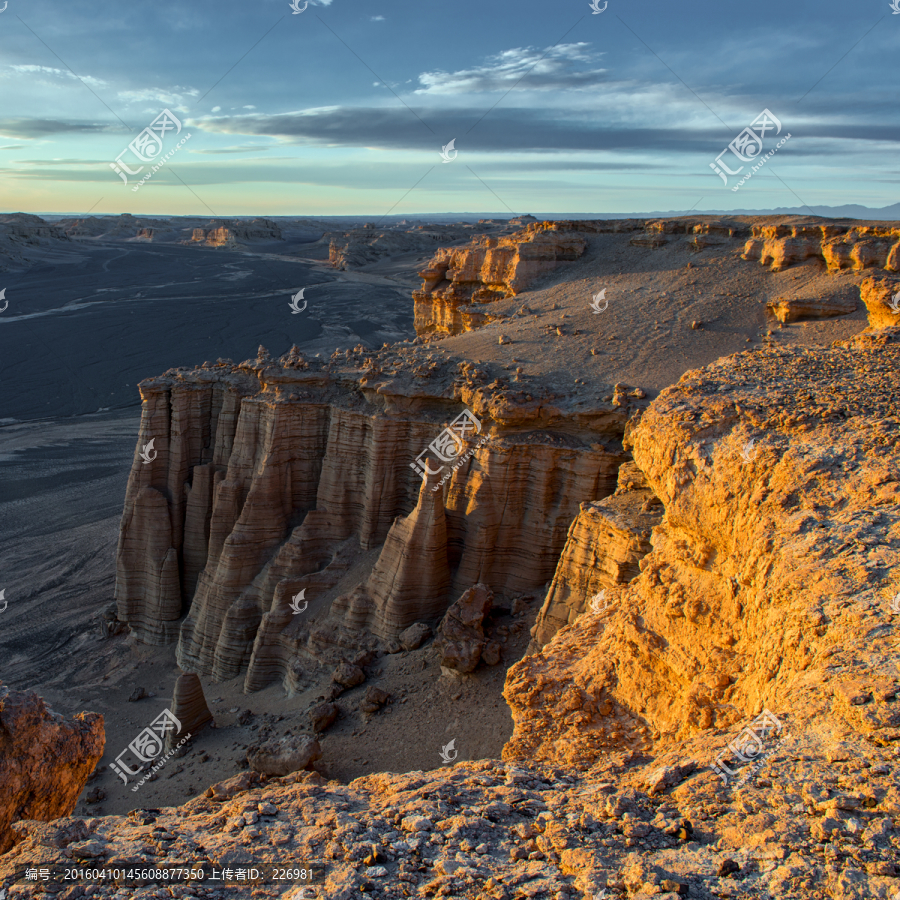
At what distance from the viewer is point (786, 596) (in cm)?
625

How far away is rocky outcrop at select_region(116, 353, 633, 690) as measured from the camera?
15062 mm

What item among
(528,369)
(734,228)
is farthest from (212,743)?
(734,228)

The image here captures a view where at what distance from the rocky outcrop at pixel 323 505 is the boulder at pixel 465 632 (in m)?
1.37

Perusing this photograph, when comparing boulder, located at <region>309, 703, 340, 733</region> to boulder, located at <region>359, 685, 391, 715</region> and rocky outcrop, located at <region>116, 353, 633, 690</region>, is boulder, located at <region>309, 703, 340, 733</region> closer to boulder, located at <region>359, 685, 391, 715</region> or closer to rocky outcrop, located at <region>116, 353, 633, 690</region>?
boulder, located at <region>359, 685, 391, 715</region>

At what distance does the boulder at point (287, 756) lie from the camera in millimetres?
11688

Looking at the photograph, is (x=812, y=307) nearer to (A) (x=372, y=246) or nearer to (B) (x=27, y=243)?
(A) (x=372, y=246)

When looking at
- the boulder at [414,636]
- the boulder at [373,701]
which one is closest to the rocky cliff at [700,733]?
the boulder at [373,701]

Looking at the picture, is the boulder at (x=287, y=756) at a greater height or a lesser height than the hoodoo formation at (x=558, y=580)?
lesser

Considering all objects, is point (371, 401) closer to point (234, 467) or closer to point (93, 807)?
point (234, 467)

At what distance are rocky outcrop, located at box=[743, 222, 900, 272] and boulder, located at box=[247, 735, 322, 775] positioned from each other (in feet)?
57.3

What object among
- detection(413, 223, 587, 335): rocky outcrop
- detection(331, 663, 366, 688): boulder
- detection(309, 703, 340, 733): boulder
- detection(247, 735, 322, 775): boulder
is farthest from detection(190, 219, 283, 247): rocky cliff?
detection(247, 735, 322, 775): boulder

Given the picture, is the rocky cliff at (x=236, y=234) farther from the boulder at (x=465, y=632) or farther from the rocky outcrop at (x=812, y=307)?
the boulder at (x=465, y=632)

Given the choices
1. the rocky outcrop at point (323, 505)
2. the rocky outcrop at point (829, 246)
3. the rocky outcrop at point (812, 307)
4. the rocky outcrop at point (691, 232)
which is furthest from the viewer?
the rocky outcrop at point (691, 232)

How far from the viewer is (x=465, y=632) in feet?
44.4
